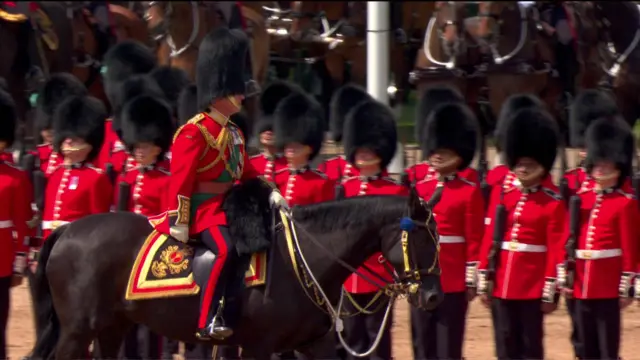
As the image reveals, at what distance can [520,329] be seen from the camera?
8.51 metres

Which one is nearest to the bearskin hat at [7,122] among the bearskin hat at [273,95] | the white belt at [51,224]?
the white belt at [51,224]

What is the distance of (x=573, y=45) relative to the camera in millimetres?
13008

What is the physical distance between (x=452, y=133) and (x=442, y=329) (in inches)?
39.9

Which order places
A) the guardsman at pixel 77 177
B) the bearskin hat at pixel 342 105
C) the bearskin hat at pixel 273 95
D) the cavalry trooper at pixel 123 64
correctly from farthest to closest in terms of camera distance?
the cavalry trooper at pixel 123 64 < the bearskin hat at pixel 273 95 < the bearskin hat at pixel 342 105 < the guardsman at pixel 77 177

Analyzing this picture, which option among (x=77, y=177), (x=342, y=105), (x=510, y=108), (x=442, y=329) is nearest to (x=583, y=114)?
(x=510, y=108)

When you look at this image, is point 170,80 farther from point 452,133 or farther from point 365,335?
point 365,335

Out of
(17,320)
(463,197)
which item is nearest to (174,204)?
(463,197)

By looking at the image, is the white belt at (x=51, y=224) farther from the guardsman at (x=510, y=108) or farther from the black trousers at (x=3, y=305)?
the guardsman at (x=510, y=108)

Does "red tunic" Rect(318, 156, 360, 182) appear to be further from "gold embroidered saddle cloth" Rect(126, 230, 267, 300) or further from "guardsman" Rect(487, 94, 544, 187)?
"gold embroidered saddle cloth" Rect(126, 230, 267, 300)

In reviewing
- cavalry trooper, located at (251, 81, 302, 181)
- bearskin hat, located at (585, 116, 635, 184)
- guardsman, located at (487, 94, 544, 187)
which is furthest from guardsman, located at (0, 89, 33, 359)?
bearskin hat, located at (585, 116, 635, 184)

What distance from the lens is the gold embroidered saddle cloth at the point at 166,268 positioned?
7.55 m

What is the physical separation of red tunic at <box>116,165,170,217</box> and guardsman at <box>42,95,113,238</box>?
13 centimetres

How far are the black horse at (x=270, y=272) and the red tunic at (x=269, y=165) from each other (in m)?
1.60

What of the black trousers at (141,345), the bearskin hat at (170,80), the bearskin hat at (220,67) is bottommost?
the black trousers at (141,345)
